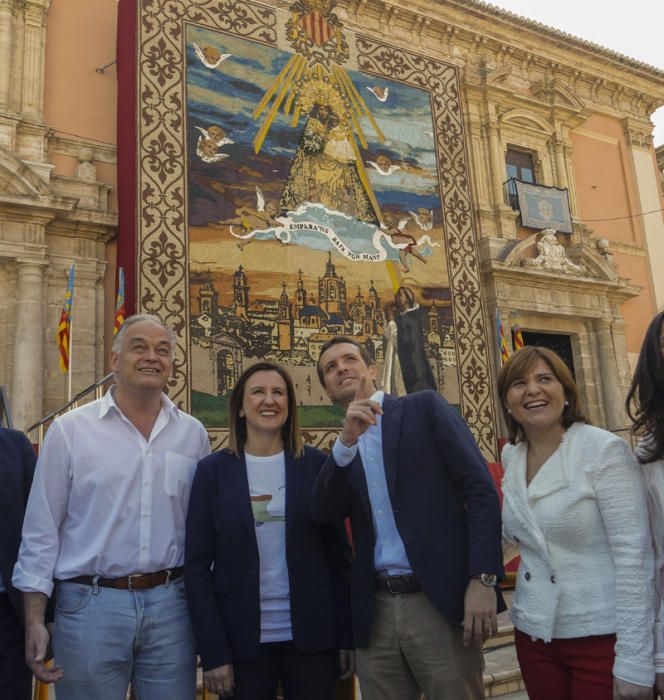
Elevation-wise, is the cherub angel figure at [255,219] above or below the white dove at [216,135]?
below

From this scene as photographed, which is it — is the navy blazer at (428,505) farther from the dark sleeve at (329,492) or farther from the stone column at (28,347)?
the stone column at (28,347)

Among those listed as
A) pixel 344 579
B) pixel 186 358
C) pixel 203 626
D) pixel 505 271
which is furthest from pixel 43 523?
pixel 505 271

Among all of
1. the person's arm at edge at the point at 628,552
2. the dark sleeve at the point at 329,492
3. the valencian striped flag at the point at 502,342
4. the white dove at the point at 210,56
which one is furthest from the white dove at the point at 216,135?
the person's arm at edge at the point at 628,552

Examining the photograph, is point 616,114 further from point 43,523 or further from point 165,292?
point 43,523

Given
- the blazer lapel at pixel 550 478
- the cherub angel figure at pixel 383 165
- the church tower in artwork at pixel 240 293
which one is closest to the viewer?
the blazer lapel at pixel 550 478

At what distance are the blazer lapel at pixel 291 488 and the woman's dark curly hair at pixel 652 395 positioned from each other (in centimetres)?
111

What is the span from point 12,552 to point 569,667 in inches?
73.4

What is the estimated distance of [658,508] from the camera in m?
1.78

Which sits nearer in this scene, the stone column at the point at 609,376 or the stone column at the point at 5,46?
the stone column at the point at 5,46

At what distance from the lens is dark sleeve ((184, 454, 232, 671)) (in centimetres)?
198

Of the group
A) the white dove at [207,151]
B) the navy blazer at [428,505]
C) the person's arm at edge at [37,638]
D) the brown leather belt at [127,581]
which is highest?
the white dove at [207,151]

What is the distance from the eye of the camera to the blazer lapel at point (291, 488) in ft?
7.13

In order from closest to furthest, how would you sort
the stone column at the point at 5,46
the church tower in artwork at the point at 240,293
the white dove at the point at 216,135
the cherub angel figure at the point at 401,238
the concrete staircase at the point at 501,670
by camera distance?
the concrete staircase at the point at 501,670
the stone column at the point at 5,46
the church tower in artwork at the point at 240,293
the white dove at the point at 216,135
the cherub angel figure at the point at 401,238

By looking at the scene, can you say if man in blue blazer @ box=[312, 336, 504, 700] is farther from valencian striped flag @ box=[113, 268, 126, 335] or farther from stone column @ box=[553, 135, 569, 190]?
stone column @ box=[553, 135, 569, 190]
